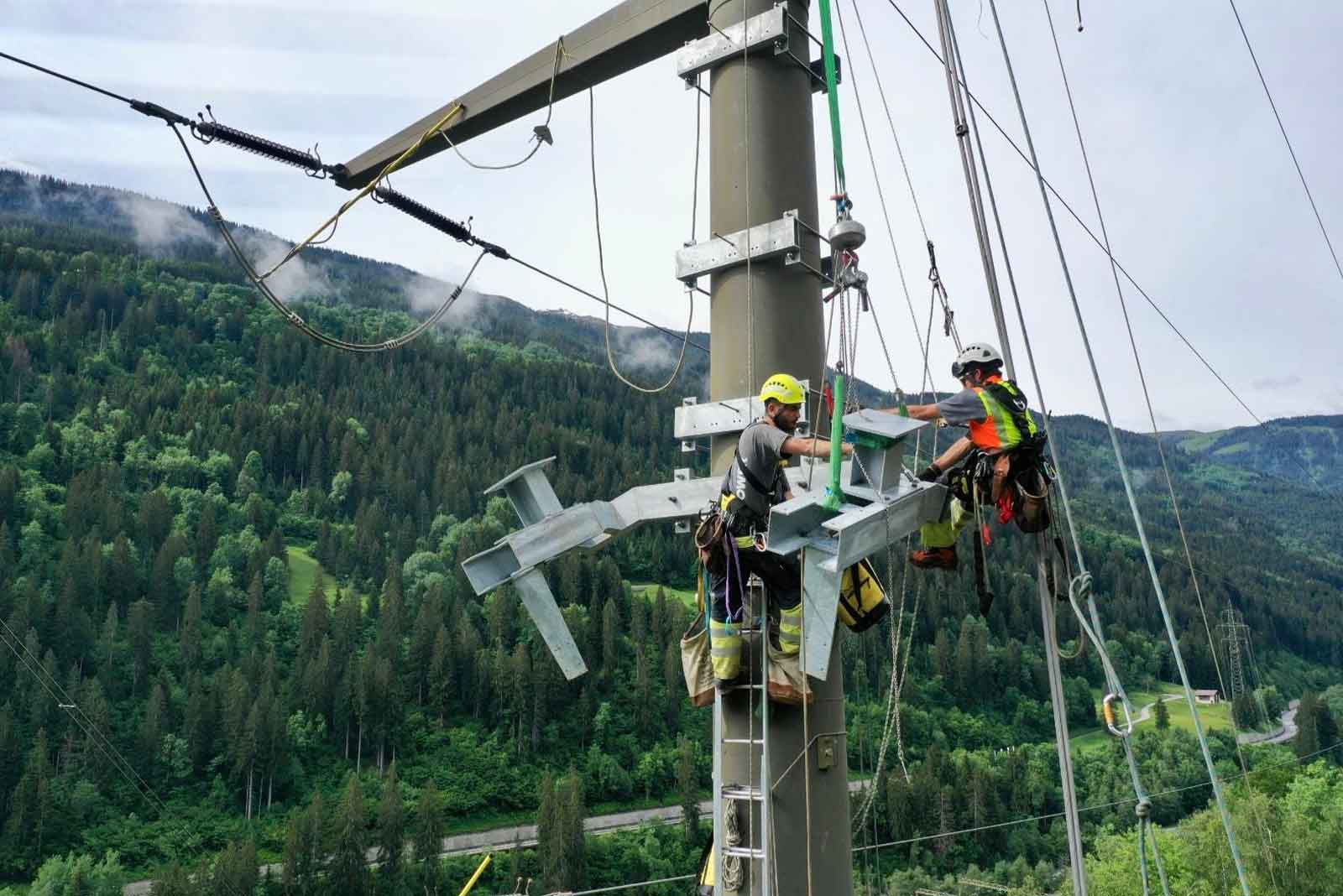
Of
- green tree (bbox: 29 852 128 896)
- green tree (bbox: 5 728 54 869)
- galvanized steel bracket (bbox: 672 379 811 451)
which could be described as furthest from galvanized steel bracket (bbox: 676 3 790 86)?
green tree (bbox: 5 728 54 869)

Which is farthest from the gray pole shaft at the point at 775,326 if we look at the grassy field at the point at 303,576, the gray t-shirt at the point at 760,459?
the grassy field at the point at 303,576

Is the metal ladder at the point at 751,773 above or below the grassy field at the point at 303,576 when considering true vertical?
below

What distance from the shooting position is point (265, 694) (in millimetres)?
95250

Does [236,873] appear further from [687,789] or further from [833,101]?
[833,101]

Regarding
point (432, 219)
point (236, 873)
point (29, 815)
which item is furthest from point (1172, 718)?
point (432, 219)

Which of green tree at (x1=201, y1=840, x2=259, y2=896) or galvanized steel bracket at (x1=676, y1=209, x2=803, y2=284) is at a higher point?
green tree at (x1=201, y1=840, x2=259, y2=896)

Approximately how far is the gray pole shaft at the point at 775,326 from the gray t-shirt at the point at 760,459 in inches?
22.9

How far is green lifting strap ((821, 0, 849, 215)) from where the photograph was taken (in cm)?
584

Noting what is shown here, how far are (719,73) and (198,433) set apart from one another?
155370 millimetres

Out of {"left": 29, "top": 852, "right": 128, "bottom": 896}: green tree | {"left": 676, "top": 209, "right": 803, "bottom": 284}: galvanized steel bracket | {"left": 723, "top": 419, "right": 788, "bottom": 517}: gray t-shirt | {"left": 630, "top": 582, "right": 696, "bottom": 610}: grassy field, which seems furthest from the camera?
{"left": 630, "top": 582, "right": 696, "bottom": 610}: grassy field

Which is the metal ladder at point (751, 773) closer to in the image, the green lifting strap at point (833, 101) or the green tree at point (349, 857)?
the green lifting strap at point (833, 101)

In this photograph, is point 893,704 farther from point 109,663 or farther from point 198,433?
point 198,433

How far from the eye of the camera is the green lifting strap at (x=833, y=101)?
230 inches

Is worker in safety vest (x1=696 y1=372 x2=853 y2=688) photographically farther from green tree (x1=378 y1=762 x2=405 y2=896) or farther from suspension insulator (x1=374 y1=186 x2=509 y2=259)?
green tree (x1=378 y1=762 x2=405 y2=896)
